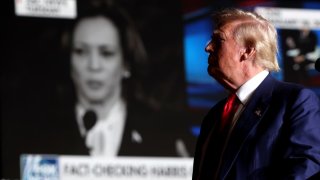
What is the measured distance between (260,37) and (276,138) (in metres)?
0.31

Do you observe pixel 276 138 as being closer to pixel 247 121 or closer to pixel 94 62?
pixel 247 121

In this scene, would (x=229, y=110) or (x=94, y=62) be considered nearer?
(x=229, y=110)

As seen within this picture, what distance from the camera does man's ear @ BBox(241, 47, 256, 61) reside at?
222 cm

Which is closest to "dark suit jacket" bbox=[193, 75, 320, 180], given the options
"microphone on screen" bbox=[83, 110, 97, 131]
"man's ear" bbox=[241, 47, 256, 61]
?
"man's ear" bbox=[241, 47, 256, 61]

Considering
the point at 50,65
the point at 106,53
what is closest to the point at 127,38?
the point at 106,53

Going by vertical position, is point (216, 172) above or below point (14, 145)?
above

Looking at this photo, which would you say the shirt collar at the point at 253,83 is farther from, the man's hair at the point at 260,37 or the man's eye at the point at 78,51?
the man's eye at the point at 78,51

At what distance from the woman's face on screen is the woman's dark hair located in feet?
0.11

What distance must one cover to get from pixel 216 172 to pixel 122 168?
95.7 inches

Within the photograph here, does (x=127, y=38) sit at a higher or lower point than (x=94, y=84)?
higher

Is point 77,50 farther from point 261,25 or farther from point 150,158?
point 261,25

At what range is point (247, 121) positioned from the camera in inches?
85.0

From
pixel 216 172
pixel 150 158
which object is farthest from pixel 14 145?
pixel 216 172

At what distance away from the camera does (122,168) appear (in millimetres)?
4570
